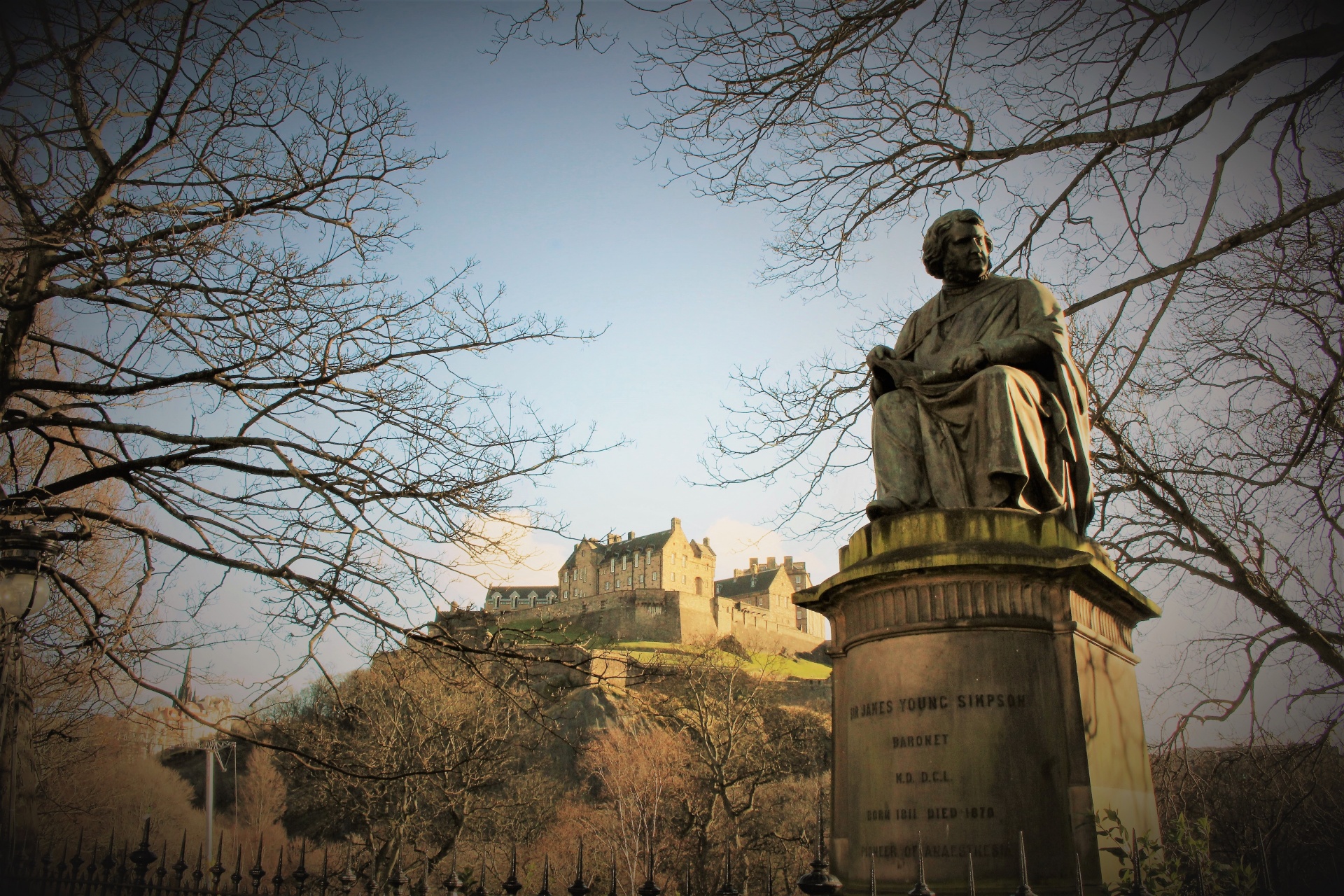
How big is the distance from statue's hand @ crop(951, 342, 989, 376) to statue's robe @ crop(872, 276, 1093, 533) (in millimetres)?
33

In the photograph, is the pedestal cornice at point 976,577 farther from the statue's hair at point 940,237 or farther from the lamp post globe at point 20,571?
the lamp post globe at point 20,571

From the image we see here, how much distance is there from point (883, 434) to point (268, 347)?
445 centimetres

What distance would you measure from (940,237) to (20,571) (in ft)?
17.2

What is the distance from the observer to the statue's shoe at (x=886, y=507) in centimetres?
468

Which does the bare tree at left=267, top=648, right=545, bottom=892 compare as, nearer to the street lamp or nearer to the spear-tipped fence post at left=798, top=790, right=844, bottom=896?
the street lamp

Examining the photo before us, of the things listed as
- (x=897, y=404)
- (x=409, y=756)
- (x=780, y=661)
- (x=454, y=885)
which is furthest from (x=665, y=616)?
(x=454, y=885)

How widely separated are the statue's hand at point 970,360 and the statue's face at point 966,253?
2.16 ft

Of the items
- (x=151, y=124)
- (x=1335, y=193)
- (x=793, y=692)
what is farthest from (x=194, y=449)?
(x=793, y=692)

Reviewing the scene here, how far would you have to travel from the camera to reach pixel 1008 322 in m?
5.09

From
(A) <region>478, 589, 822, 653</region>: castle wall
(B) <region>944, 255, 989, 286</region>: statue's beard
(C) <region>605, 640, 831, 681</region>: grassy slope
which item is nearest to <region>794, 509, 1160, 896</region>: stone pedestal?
(B) <region>944, 255, 989, 286</region>: statue's beard

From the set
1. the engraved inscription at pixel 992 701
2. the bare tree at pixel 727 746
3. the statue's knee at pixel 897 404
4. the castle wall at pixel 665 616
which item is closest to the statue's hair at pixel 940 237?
the statue's knee at pixel 897 404

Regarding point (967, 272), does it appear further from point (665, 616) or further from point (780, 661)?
point (665, 616)

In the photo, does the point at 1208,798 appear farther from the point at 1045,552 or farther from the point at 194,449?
the point at 194,449

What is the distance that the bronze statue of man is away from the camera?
4.57 metres
